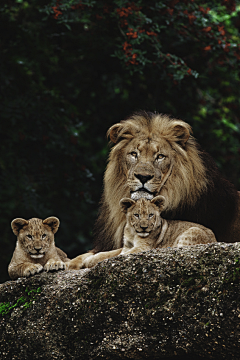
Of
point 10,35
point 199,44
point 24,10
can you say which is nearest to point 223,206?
point 199,44

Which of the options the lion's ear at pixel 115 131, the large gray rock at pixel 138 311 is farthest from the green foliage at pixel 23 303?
the lion's ear at pixel 115 131

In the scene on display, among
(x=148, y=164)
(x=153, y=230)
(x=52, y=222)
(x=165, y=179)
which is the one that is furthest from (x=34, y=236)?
(x=165, y=179)

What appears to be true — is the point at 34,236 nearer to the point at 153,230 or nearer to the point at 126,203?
the point at 126,203

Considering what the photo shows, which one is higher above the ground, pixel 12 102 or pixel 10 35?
pixel 10 35

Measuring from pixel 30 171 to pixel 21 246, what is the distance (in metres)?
3.01

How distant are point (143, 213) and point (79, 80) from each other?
4728 mm

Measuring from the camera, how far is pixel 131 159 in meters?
4.39

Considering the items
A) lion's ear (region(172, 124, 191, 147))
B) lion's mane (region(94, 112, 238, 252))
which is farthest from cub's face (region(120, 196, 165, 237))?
lion's ear (region(172, 124, 191, 147))

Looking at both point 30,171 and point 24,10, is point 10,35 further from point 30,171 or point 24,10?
point 30,171

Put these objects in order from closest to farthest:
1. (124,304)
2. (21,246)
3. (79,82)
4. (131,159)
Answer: (124,304), (21,246), (131,159), (79,82)

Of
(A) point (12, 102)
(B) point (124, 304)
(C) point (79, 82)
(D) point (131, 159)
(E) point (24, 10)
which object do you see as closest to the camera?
(B) point (124, 304)

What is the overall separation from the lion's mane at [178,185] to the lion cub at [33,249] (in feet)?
2.37

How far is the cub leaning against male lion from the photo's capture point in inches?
168

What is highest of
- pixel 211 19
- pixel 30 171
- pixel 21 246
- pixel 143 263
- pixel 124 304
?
pixel 211 19
